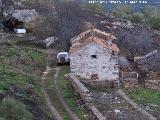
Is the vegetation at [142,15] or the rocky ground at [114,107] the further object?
the vegetation at [142,15]

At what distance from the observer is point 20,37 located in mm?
59844

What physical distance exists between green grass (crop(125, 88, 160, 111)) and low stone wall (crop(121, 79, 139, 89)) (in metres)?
1.06

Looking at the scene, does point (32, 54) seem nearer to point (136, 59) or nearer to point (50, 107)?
point (136, 59)

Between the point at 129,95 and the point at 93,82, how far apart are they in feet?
14.1

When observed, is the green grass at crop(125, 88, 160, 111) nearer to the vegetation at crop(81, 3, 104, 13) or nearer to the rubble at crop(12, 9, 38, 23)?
the rubble at crop(12, 9, 38, 23)

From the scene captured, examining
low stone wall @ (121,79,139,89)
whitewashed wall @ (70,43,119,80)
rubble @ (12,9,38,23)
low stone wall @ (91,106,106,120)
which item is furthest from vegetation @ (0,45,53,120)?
rubble @ (12,9,38,23)

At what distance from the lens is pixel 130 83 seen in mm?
40688

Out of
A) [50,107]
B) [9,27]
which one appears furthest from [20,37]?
[50,107]

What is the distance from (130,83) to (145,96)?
4361mm

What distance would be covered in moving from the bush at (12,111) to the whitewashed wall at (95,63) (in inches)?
639

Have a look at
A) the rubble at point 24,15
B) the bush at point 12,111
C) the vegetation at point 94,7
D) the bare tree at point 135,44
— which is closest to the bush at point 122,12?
the vegetation at point 94,7

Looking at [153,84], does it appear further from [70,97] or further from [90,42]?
[70,97]

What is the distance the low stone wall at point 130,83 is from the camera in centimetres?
3981

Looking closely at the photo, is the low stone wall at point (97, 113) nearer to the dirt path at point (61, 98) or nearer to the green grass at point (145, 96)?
the dirt path at point (61, 98)
